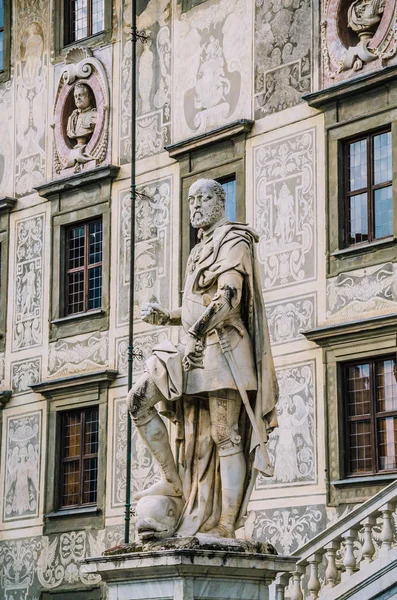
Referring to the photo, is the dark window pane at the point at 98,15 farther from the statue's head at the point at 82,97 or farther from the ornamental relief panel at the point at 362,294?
the ornamental relief panel at the point at 362,294

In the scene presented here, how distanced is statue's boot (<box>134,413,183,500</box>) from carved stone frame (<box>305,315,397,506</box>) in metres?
9.04

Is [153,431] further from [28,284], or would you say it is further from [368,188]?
[28,284]

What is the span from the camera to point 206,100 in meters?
25.7

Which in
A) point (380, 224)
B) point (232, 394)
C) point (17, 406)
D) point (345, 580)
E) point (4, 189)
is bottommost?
point (345, 580)

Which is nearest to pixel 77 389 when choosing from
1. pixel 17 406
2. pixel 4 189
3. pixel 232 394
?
pixel 17 406

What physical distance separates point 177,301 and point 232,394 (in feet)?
43.1

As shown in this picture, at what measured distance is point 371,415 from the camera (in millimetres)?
21828

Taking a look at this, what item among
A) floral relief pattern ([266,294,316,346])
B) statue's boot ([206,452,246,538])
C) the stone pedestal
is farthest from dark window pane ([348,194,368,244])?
the stone pedestal

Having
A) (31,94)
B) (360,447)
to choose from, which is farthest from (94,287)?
(360,447)

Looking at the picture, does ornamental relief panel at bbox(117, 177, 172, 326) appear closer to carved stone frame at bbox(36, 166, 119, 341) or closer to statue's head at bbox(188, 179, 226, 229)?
carved stone frame at bbox(36, 166, 119, 341)

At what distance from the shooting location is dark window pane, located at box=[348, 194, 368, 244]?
22.6m

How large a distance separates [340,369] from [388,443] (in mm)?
1333

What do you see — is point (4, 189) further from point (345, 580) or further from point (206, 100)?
point (345, 580)

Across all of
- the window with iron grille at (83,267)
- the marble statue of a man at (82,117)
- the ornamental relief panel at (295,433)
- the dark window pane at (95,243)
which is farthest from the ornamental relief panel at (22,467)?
the ornamental relief panel at (295,433)
